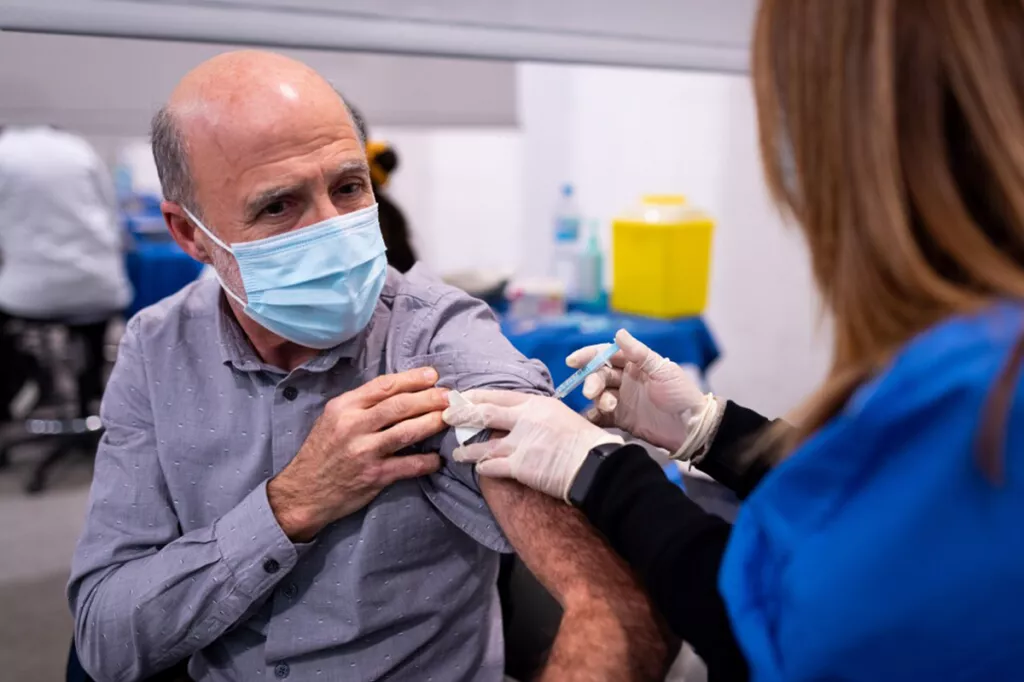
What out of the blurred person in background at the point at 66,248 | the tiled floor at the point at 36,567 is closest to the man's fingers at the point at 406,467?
the tiled floor at the point at 36,567

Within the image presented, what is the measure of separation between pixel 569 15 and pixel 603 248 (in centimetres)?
117

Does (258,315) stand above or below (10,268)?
above

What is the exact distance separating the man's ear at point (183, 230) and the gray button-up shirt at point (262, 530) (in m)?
0.10

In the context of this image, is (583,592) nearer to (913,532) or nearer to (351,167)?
(913,532)

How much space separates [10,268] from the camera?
3.55m

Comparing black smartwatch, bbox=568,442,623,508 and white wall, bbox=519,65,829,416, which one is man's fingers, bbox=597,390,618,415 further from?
white wall, bbox=519,65,829,416

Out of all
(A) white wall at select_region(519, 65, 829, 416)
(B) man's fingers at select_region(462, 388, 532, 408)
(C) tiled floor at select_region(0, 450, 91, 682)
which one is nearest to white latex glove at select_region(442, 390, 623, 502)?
(B) man's fingers at select_region(462, 388, 532, 408)

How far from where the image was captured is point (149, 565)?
1184 mm

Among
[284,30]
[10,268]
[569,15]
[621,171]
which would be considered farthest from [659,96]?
[10,268]

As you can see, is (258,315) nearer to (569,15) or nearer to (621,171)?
(569,15)

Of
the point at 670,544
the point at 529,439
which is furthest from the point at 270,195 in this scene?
the point at 670,544

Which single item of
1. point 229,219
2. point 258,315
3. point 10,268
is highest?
point 229,219

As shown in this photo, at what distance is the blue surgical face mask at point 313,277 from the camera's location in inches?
45.8

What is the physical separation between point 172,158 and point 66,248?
2.80 metres
